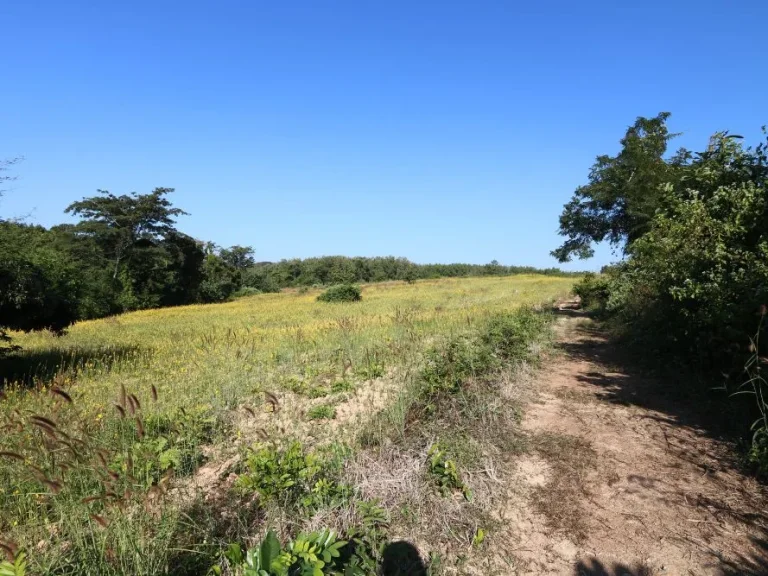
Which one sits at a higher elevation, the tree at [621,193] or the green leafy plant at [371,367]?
the tree at [621,193]

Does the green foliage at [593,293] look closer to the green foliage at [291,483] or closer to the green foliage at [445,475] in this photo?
the green foliage at [445,475]

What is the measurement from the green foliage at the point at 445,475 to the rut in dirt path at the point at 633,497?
1.43ft

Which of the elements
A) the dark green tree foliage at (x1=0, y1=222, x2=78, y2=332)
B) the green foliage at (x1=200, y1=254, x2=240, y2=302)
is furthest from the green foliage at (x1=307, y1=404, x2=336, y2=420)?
the green foliage at (x1=200, y1=254, x2=240, y2=302)

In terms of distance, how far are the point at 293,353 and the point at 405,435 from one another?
14.9ft

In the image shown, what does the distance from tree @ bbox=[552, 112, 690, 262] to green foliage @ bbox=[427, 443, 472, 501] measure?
453 inches

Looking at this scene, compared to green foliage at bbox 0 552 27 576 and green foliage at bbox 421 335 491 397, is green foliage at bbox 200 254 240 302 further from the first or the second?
green foliage at bbox 0 552 27 576

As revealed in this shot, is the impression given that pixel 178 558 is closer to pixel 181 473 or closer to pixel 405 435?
pixel 181 473

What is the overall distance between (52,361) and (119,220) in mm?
27829

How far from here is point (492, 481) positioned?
3.50m

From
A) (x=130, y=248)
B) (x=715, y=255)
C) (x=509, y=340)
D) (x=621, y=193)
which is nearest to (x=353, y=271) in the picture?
(x=130, y=248)

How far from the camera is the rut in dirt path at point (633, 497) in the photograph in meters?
2.68

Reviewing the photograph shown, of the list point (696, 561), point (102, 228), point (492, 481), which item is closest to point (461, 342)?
point (492, 481)

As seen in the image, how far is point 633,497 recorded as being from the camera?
130 inches

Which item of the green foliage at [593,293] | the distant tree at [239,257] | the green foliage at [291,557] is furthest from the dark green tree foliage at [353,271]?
the green foliage at [291,557]
